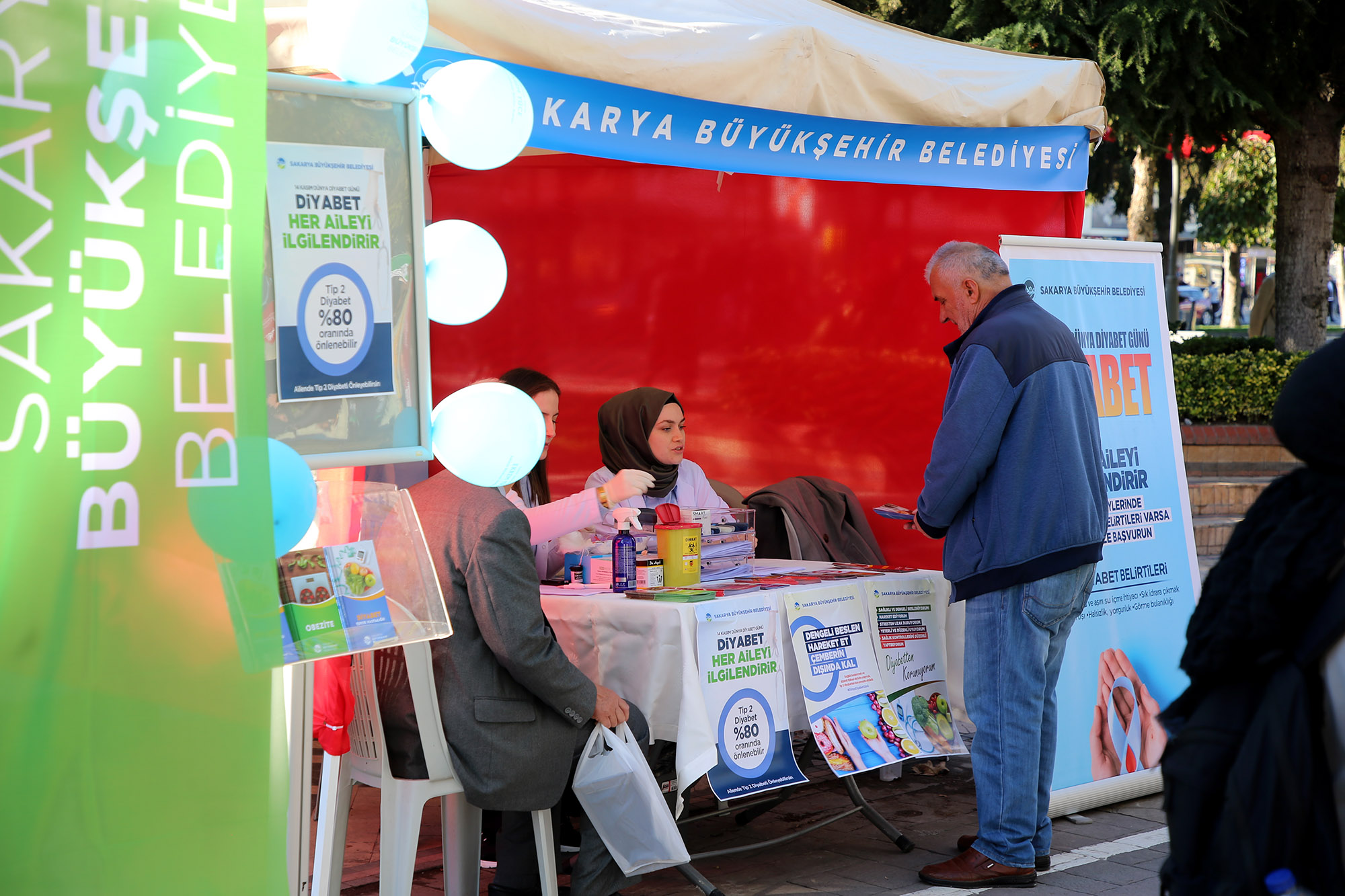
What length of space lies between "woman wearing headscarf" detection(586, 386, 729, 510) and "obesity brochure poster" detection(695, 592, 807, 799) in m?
1.05

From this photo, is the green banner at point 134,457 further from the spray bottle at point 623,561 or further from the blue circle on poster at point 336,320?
the spray bottle at point 623,561

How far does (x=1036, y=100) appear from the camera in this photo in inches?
187

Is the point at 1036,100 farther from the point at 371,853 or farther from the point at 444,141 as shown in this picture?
the point at 371,853

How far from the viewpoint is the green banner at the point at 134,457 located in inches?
70.3

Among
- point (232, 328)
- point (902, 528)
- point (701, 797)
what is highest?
point (232, 328)

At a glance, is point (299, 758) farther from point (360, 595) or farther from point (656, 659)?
Result: point (656, 659)

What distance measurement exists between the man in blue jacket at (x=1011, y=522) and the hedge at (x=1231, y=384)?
300 inches

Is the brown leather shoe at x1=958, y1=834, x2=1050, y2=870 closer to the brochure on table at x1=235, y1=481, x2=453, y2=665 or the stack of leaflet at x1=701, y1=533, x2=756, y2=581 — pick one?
the stack of leaflet at x1=701, y1=533, x2=756, y2=581

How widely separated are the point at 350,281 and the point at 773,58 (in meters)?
1.89

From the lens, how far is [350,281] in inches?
99.8

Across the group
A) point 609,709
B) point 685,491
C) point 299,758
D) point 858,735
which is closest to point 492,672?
point 609,709

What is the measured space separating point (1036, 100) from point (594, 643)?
105 inches

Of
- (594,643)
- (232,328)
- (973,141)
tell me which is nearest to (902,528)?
(973,141)

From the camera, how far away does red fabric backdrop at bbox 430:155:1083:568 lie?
569 centimetres
